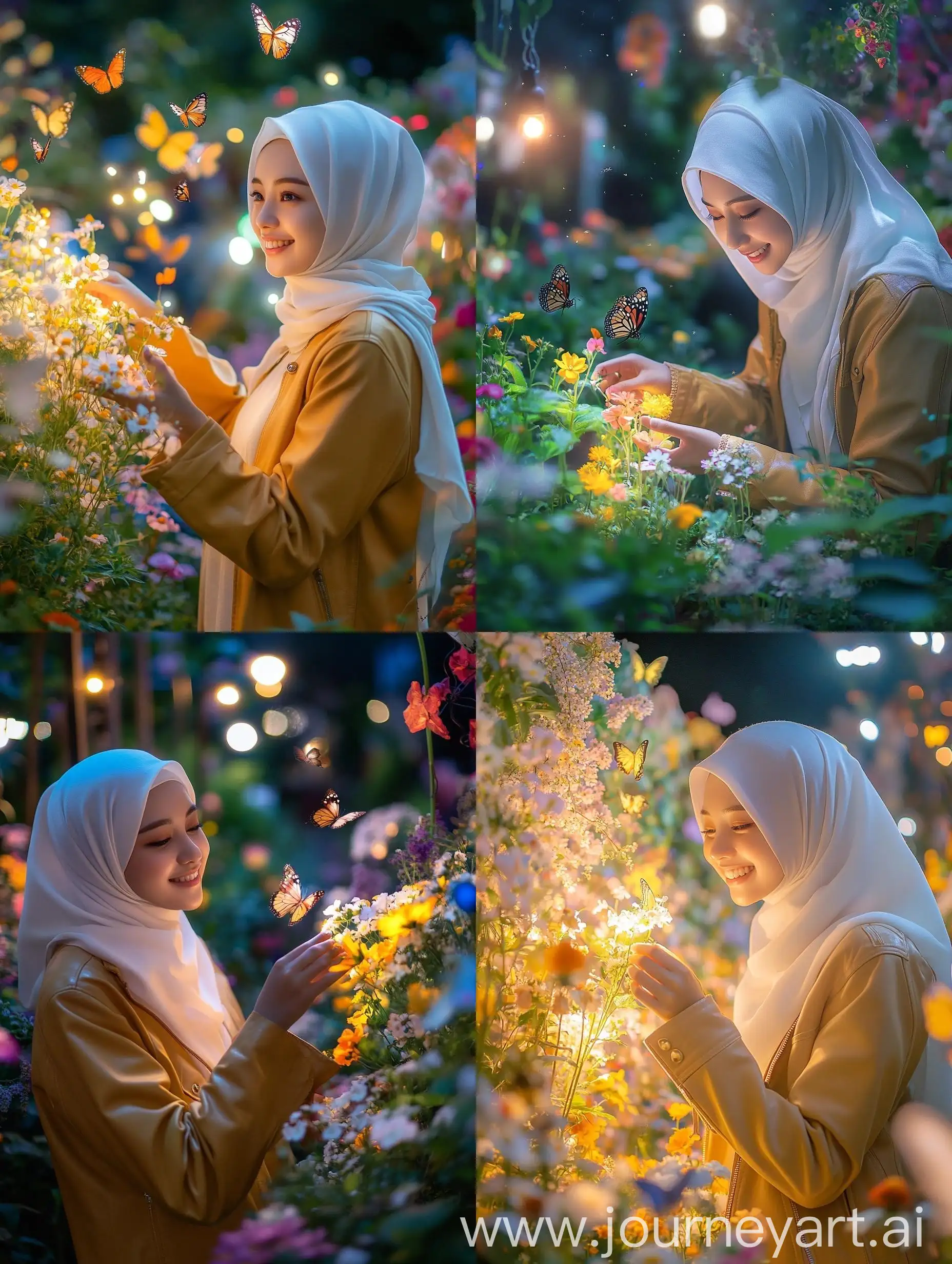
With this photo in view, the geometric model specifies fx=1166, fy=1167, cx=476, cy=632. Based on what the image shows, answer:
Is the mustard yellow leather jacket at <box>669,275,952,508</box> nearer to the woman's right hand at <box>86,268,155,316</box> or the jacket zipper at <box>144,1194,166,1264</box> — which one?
the woman's right hand at <box>86,268,155,316</box>

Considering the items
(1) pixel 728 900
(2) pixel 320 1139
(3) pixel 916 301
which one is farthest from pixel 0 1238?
(3) pixel 916 301

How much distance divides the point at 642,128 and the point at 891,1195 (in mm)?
1761

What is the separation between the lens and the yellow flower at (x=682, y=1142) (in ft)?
6.13

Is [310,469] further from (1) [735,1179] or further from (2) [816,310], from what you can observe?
(1) [735,1179]

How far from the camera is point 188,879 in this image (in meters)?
1.86

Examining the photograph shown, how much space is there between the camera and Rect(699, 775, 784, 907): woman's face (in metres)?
1.88

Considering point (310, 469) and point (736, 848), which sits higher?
point (310, 469)

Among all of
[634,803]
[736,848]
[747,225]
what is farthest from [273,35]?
[736,848]

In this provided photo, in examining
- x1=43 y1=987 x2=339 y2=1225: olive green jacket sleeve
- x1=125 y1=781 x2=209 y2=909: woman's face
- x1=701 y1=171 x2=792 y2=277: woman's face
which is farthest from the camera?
x1=701 y1=171 x2=792 y2=277: woman's face

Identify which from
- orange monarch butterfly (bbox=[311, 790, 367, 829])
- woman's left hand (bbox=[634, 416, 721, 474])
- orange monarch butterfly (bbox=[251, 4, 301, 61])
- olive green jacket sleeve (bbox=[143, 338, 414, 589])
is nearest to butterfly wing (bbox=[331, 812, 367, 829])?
orange monarch butterfly (bbox=[311, 790, 367, 829])

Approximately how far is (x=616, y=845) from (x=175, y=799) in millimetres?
725

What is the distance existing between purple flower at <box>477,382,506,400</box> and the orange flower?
138 cm

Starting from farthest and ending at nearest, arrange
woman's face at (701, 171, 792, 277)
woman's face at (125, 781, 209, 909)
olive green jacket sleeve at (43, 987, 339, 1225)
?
woman's face at (701, 171, 792, 277) → woman's face at (125, 781, 209, 909) → olive green jacket sleeve at (43, 987, 339, 1225)

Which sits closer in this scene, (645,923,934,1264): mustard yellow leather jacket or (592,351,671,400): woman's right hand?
(645,923,934,1264): mustard yellow leather jacket
